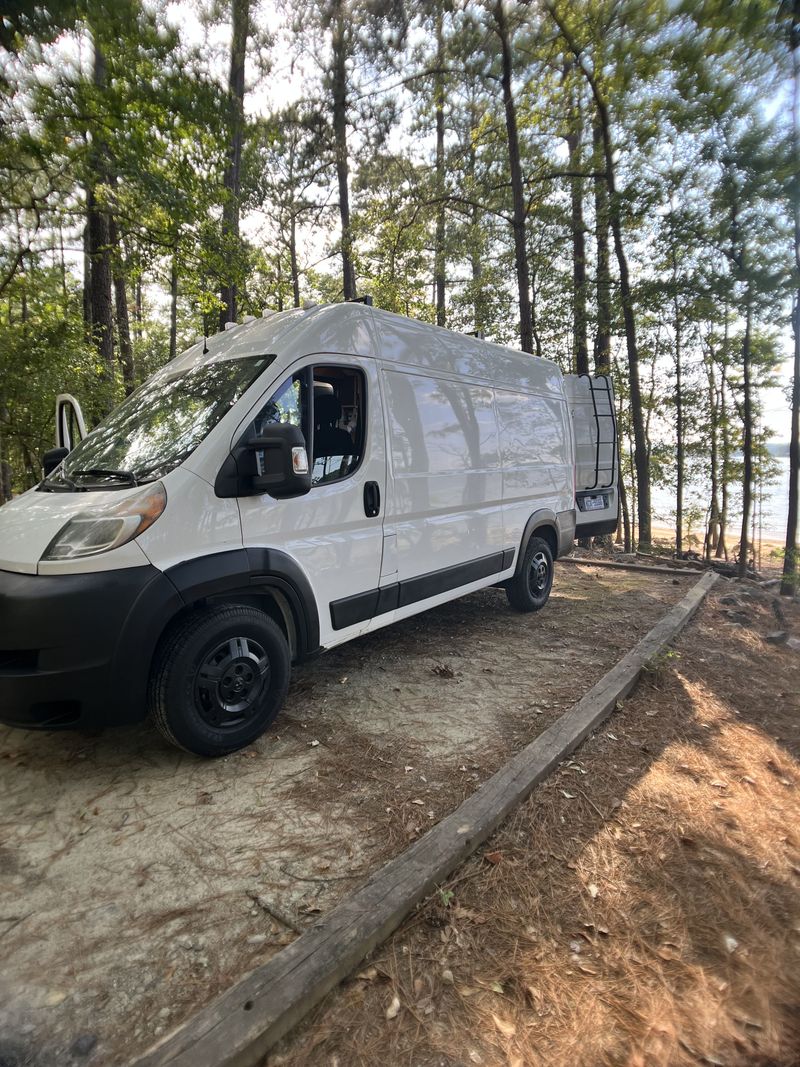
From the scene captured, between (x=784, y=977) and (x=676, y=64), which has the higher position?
(x=676, y=64)

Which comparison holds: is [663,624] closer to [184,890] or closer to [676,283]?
[184,890]

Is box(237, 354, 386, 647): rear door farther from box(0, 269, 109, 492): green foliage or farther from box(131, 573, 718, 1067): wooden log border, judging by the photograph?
box(0, 269, 109, 492): green foliage

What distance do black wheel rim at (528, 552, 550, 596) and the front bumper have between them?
4117mm

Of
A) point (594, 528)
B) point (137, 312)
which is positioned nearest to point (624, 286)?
point (594, 528)

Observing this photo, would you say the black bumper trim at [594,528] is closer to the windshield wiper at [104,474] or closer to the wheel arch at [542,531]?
the wheel arch at [542,531]

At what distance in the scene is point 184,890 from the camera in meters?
2.12

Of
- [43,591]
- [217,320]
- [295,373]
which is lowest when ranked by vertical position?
[43,591]

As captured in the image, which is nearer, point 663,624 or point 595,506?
point 663,624

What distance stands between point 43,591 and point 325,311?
7.54 feet

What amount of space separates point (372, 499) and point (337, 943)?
8.19 feet

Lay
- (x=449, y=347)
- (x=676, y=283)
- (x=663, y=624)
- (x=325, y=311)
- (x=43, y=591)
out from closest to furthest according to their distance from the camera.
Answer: (x=43, y=591) < (x=325, y=311) < (x=449, y=347) < (x=663, y=624) < (x=676, y=283)

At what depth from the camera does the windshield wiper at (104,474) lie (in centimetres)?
295

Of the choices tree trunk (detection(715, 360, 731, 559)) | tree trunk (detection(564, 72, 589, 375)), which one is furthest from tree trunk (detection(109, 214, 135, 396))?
tree trunk (detection(715, 360, 731, 559))

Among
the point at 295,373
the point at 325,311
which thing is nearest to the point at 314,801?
the point at 295,373
